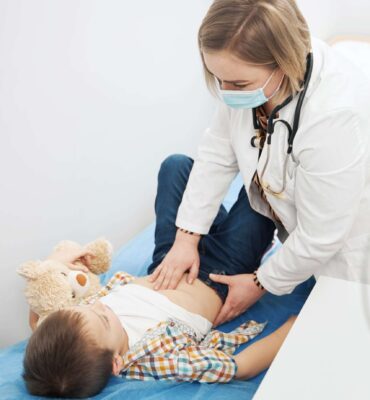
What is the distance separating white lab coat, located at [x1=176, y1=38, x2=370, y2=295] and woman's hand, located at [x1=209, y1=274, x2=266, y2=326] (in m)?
0.12

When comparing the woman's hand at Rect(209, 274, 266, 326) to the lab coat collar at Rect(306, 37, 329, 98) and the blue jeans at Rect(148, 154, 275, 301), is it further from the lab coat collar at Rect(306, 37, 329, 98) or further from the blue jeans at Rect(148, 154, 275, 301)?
the lab coat collar at Rect(306, 37, 329, 98)

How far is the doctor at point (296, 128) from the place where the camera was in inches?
40.9

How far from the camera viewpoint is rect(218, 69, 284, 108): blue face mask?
113 cm

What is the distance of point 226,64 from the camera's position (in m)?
1.07

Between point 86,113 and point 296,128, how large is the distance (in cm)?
97

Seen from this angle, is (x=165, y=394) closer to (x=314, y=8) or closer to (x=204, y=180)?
(x=204, y=180)

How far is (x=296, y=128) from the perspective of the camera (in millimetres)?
1135

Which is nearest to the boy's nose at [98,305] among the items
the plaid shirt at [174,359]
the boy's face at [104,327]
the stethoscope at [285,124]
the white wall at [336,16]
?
the boy's face at [104,327]

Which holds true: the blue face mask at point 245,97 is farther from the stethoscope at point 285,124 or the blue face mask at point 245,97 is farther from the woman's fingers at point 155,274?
the woman's fingers at point 155,274

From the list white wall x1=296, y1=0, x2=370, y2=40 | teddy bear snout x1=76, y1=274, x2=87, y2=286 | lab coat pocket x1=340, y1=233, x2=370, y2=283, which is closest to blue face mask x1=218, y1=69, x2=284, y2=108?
lab coat pocket x1=340, y1=233, x2=370, y2=283

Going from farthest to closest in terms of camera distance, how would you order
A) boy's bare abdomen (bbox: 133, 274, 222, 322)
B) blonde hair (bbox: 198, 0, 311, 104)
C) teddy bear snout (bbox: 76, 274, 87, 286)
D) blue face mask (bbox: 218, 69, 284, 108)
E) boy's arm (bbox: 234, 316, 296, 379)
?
teddy bear snout (bbox: 76, 274, 87, 286)
boy's bare abdomen (bbox: 133, 274, 222, 322)
boy's arm (bbox: 234, 316, 296, 379)
blue face mask (bbox: 218, 69, 284, 108)
blonde hair (bbox: 198, 0, 311, 104)

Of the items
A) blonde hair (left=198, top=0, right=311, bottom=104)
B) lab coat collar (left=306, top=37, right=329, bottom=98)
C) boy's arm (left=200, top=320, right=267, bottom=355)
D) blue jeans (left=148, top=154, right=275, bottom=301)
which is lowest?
boy's arm (left=200, top=320, right=267, bottom=355)

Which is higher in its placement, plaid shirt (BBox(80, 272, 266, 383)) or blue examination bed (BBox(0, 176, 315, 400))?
plaid shirt (BBox(80, 272, 266, 383))

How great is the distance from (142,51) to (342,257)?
132cm
